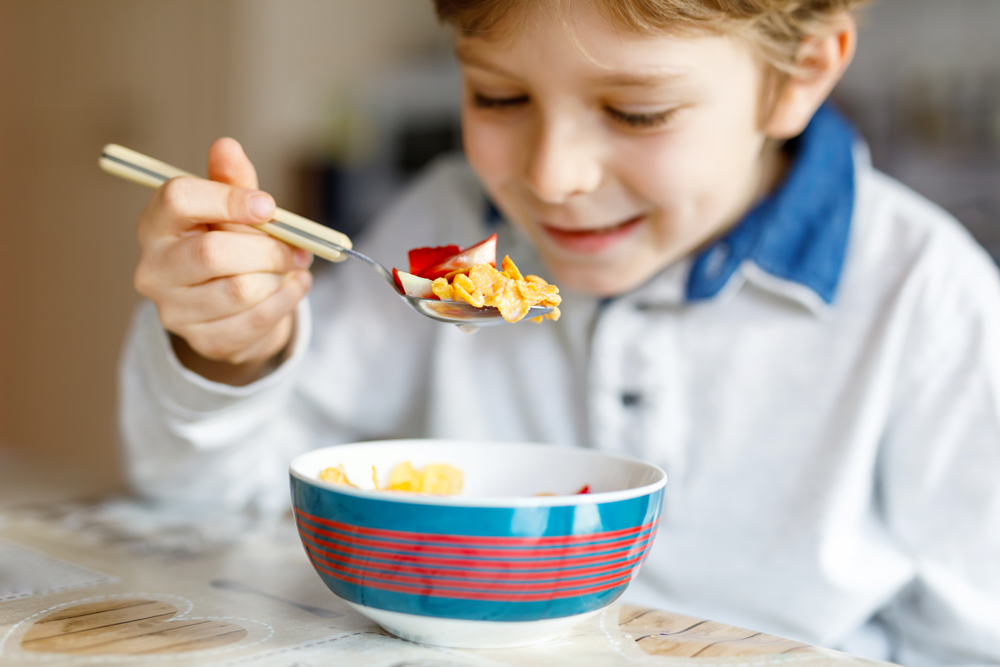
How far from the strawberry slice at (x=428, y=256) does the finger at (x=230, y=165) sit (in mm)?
140

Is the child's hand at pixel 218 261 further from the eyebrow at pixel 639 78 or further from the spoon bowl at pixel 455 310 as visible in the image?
the eyebrow at pixel 639 78

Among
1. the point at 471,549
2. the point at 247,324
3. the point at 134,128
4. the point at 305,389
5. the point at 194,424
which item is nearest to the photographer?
the point at 471,549

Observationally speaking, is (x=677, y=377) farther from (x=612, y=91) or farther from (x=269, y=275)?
(x=269, y=275)

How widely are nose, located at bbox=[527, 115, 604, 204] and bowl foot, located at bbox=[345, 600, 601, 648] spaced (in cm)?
36

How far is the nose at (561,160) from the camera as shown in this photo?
27.8 inches

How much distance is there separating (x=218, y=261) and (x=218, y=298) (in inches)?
1.7

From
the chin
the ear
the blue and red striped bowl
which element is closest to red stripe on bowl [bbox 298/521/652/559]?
the blue and red striped bowl

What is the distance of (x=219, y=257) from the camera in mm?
637

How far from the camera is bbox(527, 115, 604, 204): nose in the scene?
2.32ft

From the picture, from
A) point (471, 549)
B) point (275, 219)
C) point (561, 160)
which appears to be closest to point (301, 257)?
point (275, 219)

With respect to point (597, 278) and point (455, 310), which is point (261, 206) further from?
point (597, 278)

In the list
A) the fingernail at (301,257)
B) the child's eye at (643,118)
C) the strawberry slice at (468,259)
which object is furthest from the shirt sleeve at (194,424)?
the child's eye at (643,118)

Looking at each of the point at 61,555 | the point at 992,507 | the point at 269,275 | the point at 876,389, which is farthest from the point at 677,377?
the point at 61,555

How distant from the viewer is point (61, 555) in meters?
0.67
